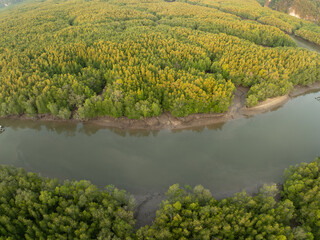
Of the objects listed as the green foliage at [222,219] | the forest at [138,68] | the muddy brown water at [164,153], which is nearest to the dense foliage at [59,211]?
the green foliage at [222,219]

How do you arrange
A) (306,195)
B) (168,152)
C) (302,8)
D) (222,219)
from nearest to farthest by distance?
(222,219) → (306,195) → (168,152) → (302,8)

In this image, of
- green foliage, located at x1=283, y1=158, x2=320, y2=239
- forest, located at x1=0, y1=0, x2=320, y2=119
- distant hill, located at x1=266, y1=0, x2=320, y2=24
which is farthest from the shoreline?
distant hill, located at x1=266, y1=0, x2=320, y2=24

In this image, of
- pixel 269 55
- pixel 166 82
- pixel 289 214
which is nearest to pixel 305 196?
pixel 289 214

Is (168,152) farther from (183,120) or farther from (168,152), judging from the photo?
(183,120)

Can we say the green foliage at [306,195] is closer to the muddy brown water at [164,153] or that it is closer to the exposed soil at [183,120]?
the muddy brown water at [164,153]

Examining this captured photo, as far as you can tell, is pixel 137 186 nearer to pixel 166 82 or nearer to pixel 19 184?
pixel 19 184

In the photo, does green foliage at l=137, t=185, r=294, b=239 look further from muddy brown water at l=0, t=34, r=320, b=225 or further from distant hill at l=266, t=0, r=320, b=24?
distant hill at l=266, t=0, r=320, b=24

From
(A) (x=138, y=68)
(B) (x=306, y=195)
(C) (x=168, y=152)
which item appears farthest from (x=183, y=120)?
(B) (x=306, y=195)
